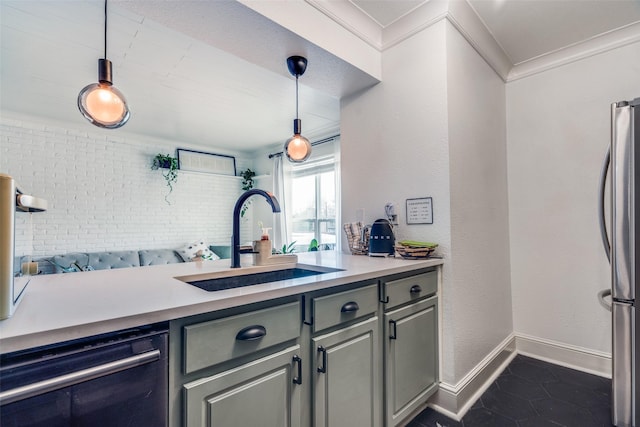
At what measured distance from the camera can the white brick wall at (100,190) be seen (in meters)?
3.57

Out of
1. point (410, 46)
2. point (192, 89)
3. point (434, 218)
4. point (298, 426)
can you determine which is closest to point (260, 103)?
point (192, 89)

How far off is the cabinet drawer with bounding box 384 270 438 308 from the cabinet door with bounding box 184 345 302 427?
585 mm

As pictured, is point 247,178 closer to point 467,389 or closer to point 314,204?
point 314,204

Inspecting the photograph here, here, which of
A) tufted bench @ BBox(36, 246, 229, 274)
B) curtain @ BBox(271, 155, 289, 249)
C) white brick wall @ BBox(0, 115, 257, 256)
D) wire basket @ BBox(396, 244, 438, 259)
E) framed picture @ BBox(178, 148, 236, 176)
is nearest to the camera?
wire basket @ BBox(396, 244, 438, 259)

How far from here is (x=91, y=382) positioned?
66 centimetres

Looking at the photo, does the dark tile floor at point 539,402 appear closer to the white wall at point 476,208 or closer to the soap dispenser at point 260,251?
the white wall at point 476,208

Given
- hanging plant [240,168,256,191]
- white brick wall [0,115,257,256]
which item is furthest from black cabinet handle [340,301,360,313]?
hanging plant [240,168,256,191]

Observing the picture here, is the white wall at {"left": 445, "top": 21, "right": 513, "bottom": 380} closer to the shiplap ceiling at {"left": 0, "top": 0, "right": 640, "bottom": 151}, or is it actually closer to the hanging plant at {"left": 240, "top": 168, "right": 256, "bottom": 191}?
the shiplap ceiling at {"left": 0, "top": 0, "right": 640, "bottom": 151}

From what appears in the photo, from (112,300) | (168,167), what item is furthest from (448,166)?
(168,167)

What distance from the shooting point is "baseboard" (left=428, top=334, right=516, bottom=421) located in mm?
1701

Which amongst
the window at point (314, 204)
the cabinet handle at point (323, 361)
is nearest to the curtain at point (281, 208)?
the window at point (314, 204)

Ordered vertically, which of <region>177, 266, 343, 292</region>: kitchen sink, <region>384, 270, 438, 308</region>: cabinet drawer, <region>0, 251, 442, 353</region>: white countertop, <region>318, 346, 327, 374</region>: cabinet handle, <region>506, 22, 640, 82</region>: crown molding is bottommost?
<region>318, 346, 327, 374</region>: cabinet handle

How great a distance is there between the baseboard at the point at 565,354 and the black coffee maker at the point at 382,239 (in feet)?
5.12

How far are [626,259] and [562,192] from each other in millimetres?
1129
